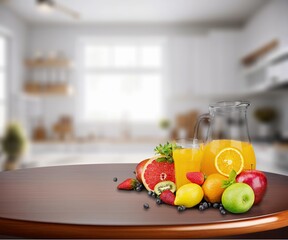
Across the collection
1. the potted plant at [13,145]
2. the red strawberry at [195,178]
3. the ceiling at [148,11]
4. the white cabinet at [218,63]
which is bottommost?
the potted plant at [13,145]

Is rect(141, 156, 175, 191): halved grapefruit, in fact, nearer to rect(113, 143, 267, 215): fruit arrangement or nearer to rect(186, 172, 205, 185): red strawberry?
rect(113, 143, 267, 215): fruit arrangement

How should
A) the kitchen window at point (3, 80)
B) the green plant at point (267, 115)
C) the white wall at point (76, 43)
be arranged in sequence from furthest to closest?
the white wall at point (76, 43) → the kitchen window at point (3, 80) → the green plant at point (267, 115)

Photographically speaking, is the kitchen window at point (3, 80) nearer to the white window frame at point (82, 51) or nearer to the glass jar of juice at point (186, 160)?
the white window frame at point (82, 51)

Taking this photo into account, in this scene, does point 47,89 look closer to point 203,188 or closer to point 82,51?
point 82,51

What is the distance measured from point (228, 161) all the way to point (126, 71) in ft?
17.8

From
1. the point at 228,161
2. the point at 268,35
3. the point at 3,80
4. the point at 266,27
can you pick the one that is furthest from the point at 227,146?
the point at 3,80

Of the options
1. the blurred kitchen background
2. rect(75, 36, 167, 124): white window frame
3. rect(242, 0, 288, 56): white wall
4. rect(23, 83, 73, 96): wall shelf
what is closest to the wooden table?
rect(242, 0, 288, 56): white wall

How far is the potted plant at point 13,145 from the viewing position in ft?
11.4

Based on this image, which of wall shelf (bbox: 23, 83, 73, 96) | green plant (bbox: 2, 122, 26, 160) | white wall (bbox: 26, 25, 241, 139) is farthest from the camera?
white wall (bbox: 26, 25, 241, 139)

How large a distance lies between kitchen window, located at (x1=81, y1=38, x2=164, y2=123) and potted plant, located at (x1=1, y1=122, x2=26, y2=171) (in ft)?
9.49

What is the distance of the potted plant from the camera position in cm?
347

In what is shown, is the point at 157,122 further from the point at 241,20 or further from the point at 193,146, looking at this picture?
the point at 193,146

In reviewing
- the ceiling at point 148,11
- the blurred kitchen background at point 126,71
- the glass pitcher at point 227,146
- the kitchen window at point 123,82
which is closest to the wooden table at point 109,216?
the glass pitcher at point 227,146

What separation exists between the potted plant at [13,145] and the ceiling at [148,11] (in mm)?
2248
